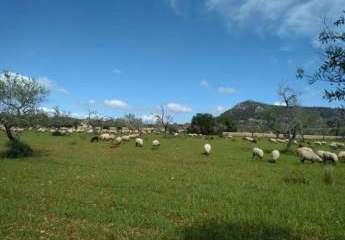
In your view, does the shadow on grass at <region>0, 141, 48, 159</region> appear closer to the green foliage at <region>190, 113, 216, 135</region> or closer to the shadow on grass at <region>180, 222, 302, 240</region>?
the shadow on grass at <region>180, 222, 302, 240</region>

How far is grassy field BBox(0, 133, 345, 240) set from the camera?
12156 mm

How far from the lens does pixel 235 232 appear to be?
12.2 m

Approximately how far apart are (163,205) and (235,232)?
3.94 metres

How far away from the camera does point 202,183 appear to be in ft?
69.1

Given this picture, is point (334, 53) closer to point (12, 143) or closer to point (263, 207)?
point (263, 207)

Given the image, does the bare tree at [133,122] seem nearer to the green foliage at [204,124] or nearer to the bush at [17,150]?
the green foliage at [204,124]

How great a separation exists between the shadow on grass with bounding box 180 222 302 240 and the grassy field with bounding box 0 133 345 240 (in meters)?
0.03

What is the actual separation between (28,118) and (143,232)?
947 inches

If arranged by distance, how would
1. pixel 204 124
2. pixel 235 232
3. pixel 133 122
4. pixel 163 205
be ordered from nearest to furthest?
pixel 235 232 < pixel 163 205 < pixel 204 124 < pixel 133 122

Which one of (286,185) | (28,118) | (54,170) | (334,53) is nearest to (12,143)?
(28,118)

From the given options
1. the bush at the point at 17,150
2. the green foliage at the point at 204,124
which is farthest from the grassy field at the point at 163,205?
the green foliage at the point at 204,124

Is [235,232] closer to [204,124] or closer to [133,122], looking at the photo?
[204,124]

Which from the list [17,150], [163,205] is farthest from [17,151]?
[163,205]

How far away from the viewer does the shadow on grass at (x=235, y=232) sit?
1166cm
